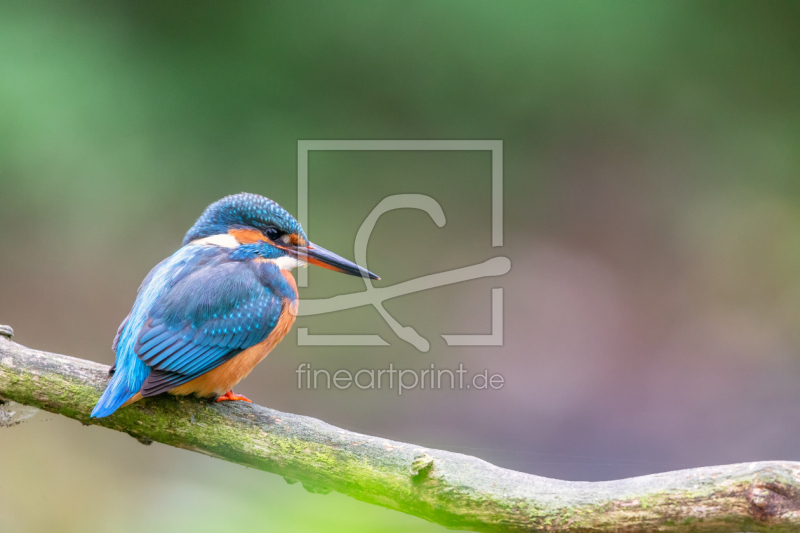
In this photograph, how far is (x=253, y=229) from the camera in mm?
1792

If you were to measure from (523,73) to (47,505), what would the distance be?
2.95m

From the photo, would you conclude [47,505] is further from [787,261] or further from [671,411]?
[787,261]

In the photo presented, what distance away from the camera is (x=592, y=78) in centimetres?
357

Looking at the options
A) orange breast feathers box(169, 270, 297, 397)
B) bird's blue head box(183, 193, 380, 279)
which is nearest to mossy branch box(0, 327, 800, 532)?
orange breast feathers box(169, 270, 297, 397)

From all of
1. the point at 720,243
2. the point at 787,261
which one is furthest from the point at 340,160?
the point at 787,261

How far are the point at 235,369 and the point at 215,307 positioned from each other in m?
0.16

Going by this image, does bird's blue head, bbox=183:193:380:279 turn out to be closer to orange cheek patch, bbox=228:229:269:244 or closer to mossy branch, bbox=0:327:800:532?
orange cheek patch, bbox=228:229:269:244

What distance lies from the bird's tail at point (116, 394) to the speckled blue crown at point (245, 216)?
0.53 metres

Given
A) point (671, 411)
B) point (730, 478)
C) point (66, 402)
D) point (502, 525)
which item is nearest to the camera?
point (730, 478)

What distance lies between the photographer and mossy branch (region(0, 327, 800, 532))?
1.05 metres

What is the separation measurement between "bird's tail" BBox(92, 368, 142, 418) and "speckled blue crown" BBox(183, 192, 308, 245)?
20.8 inches

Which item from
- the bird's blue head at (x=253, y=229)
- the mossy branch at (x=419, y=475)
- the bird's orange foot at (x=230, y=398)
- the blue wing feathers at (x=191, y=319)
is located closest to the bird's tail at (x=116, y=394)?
the blue wing feathers at (x=191, y=319)

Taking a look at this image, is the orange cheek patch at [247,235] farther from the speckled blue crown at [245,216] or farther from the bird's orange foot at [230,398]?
the bird's orange foot at [230,398]

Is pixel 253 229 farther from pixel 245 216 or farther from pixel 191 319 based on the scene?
pixel 191 319
